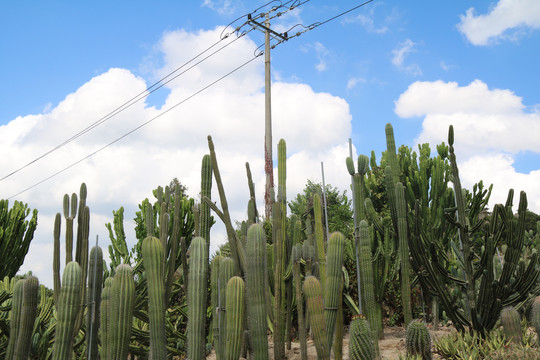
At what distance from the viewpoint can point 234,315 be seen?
13.5 ft

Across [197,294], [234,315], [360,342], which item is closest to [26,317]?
[197,294]

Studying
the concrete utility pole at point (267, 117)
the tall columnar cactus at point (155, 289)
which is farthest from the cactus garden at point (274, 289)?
the concrete utility pole at point (267, 117)

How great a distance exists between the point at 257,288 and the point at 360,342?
4.78 feet

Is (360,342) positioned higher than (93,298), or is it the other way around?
(93,298)

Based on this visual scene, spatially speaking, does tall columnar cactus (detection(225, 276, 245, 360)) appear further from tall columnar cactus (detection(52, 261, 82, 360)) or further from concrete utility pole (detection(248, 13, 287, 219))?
concrete utility pole (detection(248, 13, 287, 219))

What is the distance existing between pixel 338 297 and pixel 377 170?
10.9 m

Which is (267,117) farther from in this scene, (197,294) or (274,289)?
(197,294)

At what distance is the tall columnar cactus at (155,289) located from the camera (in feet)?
13.9

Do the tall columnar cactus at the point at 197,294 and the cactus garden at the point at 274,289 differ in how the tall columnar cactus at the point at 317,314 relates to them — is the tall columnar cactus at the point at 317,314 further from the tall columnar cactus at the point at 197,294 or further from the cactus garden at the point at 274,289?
the tall columnar cactus at the point at 197,294

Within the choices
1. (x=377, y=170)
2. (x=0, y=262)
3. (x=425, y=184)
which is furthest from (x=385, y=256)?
(x=0, y=262)

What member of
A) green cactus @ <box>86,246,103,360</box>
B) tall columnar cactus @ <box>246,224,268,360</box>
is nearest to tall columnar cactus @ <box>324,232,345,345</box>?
tall columnar cactus @ <box>246,224,268,360</box>

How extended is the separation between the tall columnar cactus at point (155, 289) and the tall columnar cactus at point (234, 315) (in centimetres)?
61

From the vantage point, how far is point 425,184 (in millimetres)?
12391

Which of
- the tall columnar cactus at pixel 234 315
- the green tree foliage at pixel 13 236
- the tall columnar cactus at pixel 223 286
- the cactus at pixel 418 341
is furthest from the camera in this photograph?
the green tree foliage at pixel 13 236
